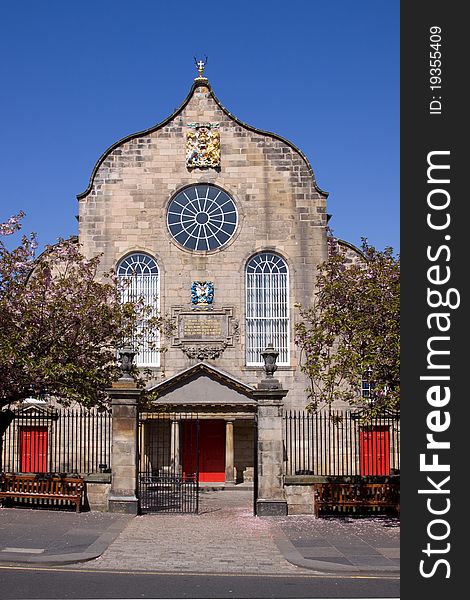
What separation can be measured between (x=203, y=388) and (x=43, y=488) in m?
10.1

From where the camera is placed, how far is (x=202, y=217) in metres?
32.2

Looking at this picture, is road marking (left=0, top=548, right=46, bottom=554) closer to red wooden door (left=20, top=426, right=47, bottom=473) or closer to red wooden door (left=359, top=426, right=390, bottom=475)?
red wooden door (left=20, top=426, right=47, bottom=473)

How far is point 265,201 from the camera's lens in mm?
32062

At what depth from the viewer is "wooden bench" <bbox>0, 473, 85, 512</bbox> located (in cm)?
2083

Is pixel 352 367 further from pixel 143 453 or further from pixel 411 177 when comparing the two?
pixel 143 453

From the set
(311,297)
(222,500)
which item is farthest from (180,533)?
(311,297)

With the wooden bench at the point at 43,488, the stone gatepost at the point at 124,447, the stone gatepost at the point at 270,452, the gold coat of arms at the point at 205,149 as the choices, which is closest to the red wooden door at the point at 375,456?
the stone gatepost at the point at 270,452

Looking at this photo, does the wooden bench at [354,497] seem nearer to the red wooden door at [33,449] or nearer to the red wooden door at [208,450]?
the red wooden door at [208,450]

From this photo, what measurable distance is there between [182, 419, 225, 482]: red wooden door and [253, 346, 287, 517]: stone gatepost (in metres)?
10.3

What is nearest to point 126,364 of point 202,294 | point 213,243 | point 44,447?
point 202,294

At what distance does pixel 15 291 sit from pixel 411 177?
43.7 feet

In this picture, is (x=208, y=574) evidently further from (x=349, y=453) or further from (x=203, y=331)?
(x=203, y=331)

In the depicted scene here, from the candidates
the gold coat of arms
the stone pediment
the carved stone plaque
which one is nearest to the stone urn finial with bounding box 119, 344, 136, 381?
the stone pediment

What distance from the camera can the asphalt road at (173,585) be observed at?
37.6ft
